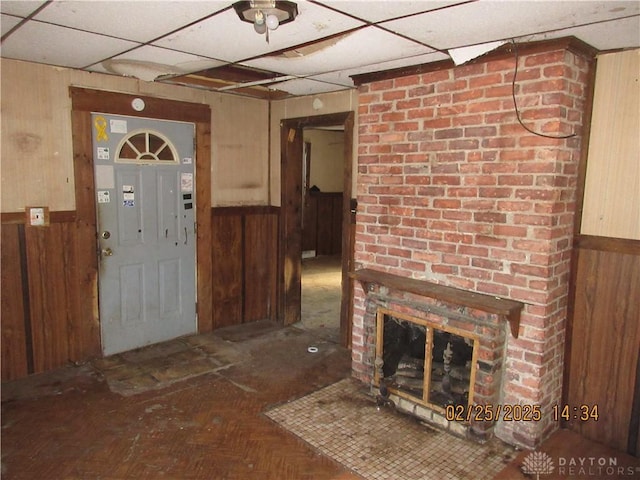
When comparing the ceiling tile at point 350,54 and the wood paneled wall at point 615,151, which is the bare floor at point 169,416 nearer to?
the wood paneled wall at point 615,151

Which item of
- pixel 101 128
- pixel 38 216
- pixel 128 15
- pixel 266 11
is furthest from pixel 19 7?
pixel 38 216

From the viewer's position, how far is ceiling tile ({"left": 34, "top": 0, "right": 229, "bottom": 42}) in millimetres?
2115

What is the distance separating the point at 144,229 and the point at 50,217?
77cm

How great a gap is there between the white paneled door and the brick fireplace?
200 centimetres

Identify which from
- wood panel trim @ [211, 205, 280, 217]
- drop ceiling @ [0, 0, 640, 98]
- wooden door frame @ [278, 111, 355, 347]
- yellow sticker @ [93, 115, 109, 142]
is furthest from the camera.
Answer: wood panel trim @ [211, 205, 280, 217]

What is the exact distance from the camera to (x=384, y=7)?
6.83ft

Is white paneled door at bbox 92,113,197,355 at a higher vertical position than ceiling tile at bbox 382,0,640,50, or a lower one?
lower

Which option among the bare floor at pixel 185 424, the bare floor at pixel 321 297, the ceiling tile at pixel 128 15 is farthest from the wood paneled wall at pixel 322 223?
the ceiling tile at pixel 128 15

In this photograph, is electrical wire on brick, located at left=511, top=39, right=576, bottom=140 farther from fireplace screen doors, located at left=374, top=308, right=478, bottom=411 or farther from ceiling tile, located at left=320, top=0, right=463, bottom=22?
fireplace screen doors, located at left=374, top=308, right=478, bottom=411

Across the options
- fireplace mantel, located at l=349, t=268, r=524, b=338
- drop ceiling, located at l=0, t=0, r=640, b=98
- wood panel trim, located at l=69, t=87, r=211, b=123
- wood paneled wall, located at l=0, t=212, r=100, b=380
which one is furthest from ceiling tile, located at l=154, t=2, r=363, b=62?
wood paneled wall, located at l=0, t=212, r=100, b=380

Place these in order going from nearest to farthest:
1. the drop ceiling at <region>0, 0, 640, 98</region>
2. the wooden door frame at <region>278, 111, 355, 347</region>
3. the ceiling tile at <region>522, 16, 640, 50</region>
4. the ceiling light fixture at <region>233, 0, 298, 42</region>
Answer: the ceiling light fixture at <region>233, 0, 298, 42</region> < the drop ceiling at <region>0, 0, 640, 98</region> < the ceiling tile at <region>522, 16, 640, 50</region> < the wooden door frame at <region>278, 111, 355, 347</region>

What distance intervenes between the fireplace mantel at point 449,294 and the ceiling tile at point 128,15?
2.00 meters

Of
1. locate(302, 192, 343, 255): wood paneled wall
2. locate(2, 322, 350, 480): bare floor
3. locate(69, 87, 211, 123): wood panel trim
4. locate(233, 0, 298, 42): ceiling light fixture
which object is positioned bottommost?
locate(2, 322, 350, 480): bare floor

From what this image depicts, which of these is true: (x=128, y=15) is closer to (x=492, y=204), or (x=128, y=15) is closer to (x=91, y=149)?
(x=91, y=149)
